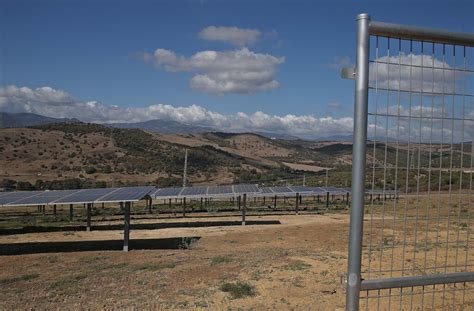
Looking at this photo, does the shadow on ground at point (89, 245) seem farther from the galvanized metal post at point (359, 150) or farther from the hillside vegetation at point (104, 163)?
the hillside vegetation at point (104, 163)

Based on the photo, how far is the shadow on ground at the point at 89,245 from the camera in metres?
17.3

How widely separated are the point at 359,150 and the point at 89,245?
17.1 meters

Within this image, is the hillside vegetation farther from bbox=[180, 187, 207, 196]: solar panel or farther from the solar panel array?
the solar panel array

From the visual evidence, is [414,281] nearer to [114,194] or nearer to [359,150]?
[359,150]

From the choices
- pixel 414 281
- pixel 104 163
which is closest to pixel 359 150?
pixel 414 281

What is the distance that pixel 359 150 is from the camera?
333 cm

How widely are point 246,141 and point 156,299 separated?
13324 centimetres

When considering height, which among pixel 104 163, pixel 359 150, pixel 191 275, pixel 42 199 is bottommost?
pixel 191 275

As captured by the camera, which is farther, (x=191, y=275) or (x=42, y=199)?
(x=42, y=199)

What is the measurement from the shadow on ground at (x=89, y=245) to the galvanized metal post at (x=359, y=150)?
14.3 m

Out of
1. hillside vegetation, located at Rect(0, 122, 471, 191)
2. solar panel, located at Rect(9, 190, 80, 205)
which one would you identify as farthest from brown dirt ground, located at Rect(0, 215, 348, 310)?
hillside vegetation, located at Rect(0, 122, 471, 191)

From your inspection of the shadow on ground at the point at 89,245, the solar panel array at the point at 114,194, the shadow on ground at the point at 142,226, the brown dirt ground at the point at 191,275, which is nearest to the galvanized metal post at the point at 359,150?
the brown dirt ground at the point at 191,275

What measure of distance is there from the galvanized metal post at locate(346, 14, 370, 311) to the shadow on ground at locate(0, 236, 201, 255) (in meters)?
14.3

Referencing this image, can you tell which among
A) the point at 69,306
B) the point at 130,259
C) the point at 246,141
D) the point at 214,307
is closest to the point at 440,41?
the point at 214,307
